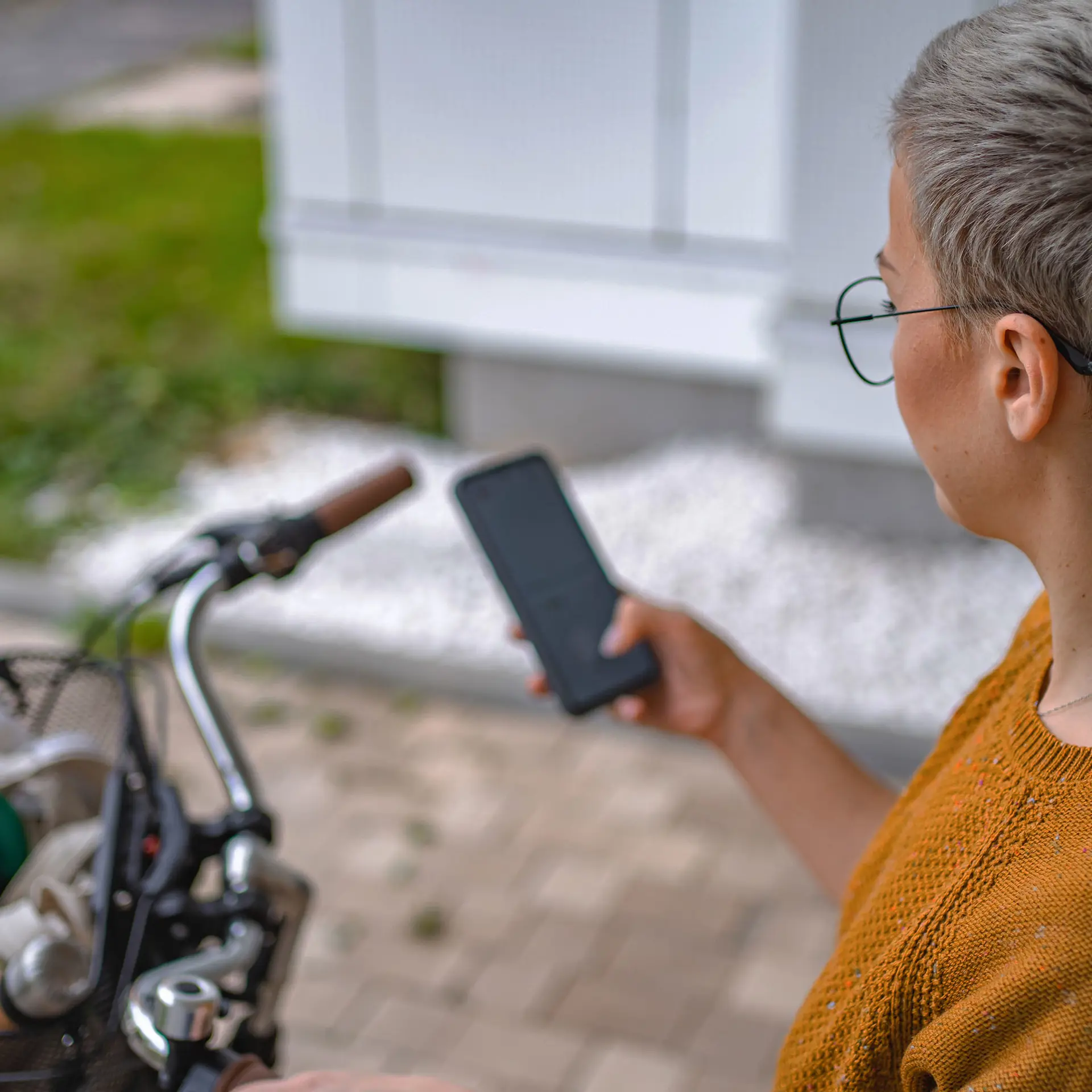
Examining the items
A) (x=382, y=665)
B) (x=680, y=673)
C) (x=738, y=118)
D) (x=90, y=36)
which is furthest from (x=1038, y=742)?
(x=90, y=36)

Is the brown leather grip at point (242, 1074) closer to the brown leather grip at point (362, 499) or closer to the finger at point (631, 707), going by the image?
the finger at point (631, 707)

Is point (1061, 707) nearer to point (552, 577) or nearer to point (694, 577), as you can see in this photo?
point (552, 577)

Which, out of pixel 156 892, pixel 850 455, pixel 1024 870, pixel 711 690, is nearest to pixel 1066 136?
pixel 1024 870

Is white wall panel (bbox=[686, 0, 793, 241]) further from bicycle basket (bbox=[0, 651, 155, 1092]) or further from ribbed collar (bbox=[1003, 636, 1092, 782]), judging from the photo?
ribbed collar (bbox=[1003, 636, 1092, 782])

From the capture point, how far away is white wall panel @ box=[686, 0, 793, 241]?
3.90 metres

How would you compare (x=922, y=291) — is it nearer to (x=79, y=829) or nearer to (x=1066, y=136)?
(x=1066, y=136)

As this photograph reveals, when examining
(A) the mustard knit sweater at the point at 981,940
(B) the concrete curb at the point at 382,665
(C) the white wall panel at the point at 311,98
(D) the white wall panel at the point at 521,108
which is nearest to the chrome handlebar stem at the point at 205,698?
(A) the mustard knit sweater at the point at 981,940

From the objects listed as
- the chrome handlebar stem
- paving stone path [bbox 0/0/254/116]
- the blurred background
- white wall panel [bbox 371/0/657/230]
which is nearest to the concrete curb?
the blurred background

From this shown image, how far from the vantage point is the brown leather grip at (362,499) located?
1573 mm

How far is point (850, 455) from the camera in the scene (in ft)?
13.0

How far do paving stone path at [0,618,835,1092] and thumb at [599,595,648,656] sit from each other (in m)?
1.38

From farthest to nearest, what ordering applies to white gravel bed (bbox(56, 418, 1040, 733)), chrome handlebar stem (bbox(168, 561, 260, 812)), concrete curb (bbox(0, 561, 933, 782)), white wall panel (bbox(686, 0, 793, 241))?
white wall panel (bbox(686, 0, 793, 241)) → white gravel bed (bbox(56, 418, 1040, 733)) → concrete curb (bbox(0, 561, 933, 782)) → chrome handlebar stem (bbox(168, 561, 260, 812))

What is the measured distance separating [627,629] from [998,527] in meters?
0.53

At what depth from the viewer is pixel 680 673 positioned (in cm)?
144
